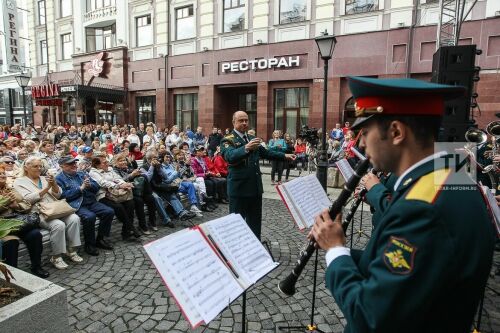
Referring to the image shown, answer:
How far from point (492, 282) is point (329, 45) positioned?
19.6 ft

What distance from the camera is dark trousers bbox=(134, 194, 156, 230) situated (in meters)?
5.97

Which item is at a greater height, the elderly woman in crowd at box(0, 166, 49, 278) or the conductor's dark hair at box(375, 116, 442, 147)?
the conductor's dark hair at box(375, 116, 442, 147)

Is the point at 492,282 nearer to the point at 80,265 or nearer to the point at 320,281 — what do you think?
the point at 320,281

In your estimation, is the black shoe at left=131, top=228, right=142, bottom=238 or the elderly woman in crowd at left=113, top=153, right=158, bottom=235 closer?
the black shoe at left=131, top=228, right=142, bottom=238

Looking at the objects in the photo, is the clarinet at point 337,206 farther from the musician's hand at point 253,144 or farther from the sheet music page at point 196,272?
the musician's hand at point 253,144

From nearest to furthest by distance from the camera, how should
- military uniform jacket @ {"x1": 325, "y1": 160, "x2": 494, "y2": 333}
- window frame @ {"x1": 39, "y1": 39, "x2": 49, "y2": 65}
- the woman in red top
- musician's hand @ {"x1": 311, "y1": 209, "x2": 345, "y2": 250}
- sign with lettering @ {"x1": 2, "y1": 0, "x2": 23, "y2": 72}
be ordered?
military uniform jacket @ {"x1": 325, "y1": 160, "x2": 494, "y2": 333}, musician's hand @ {"x1": 311, "y1": 209, "x2": 345, "y2": 250}, the woman in red top, sign with lettering @ {"x1": 2, "y1": 0, "x2": 23, "y2": 72}, window frame @ {"x1": 39, "y1": 39, "x2": 49, "y2": 65}

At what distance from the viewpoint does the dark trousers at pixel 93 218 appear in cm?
495

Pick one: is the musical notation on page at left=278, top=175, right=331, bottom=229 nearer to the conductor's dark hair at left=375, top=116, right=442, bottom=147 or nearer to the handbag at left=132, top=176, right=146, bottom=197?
the conductor's dark hair at left=375, top=116, right=442, bottom=147

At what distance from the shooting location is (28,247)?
4176 mm

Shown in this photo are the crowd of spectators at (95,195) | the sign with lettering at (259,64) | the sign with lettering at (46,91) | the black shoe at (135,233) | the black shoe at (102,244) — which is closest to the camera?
the crowd of spectators at (95,195)

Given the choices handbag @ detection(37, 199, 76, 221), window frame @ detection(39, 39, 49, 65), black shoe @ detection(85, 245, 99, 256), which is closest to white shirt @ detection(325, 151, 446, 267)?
handbag @ detection(37, 199, 76, 221)

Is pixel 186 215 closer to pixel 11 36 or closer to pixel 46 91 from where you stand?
pixel 46 91

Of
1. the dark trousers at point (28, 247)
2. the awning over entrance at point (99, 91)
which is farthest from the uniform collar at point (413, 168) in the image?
the awning over entrance at point (99, 91)

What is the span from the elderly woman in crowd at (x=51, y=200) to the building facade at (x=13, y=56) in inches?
589
